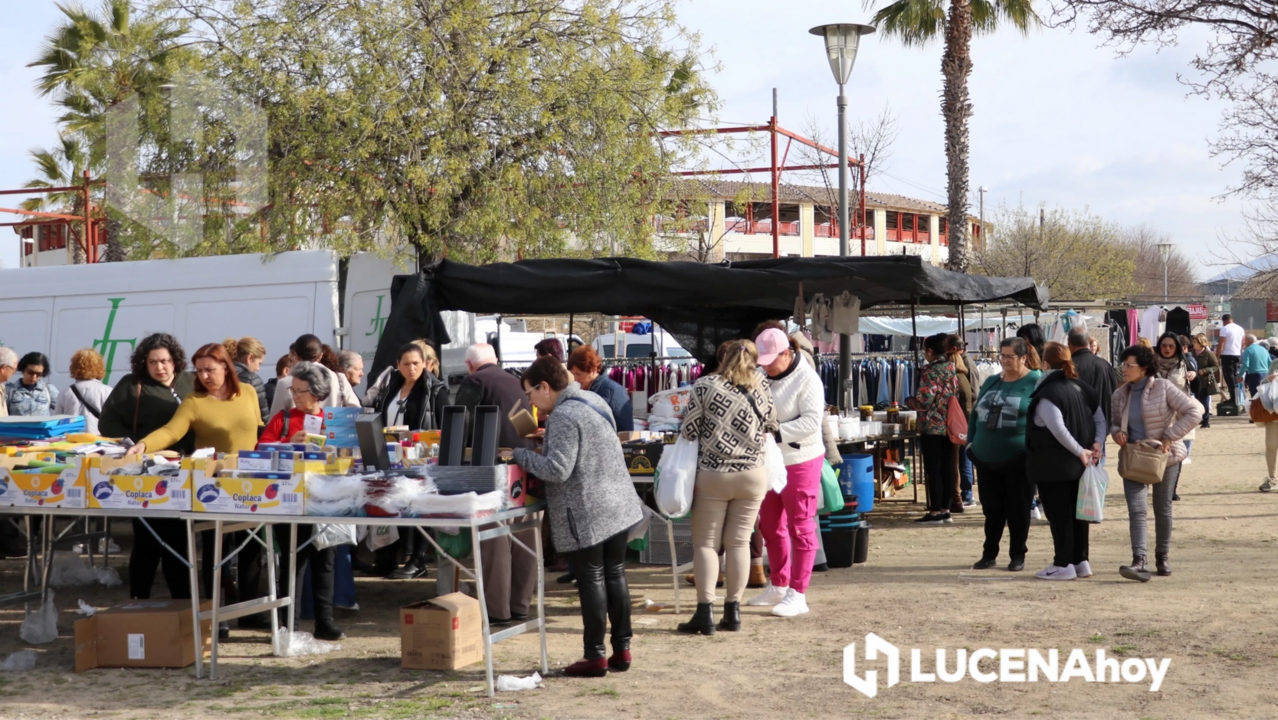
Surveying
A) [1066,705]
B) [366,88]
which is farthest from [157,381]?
[366,88]

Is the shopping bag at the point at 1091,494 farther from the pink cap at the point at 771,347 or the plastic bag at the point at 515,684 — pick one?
the plastic bag at the point at 515,684

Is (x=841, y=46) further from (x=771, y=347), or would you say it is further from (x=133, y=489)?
(x=133, y=489)

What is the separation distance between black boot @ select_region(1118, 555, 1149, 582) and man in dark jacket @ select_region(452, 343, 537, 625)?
12.8ft

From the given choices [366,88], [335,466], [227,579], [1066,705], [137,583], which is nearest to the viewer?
[1066,705]

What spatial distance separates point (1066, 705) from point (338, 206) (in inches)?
442

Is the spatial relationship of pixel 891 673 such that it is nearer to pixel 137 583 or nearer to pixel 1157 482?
pixel 1157 482

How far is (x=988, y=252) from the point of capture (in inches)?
1722

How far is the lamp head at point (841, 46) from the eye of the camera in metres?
12.8

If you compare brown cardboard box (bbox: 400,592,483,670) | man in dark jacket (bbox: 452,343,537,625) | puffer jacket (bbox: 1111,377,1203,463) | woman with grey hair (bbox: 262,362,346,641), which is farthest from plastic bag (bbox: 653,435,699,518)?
puffer jacket (bbox: 1111,377,1203,463)

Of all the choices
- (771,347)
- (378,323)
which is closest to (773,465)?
(771,347)

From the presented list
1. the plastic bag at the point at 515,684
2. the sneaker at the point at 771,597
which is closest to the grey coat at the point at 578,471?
the plastic bag at the point at 515,684

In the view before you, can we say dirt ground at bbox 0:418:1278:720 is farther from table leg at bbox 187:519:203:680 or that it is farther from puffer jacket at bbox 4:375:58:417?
puffer jacket at bbox 4:375:58:417

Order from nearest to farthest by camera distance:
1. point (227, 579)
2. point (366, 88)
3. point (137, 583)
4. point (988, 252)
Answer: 1. point (137, 583)
2. point (227, 579)
3. point (366, 88)
4. point (988, 252)

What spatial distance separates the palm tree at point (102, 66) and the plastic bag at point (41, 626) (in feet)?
30.9
